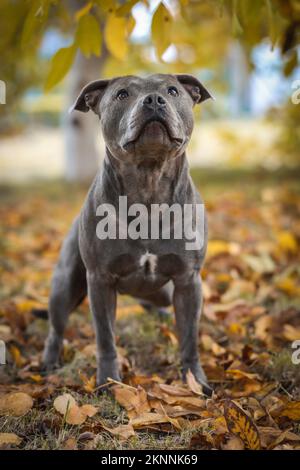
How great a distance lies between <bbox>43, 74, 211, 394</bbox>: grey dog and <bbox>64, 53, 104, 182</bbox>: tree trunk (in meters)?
5.58

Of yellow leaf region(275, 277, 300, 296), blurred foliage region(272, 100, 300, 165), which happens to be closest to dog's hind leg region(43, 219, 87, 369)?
yellow leaf region(275, 277, 300, 296)

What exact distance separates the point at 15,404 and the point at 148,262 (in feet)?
2.87

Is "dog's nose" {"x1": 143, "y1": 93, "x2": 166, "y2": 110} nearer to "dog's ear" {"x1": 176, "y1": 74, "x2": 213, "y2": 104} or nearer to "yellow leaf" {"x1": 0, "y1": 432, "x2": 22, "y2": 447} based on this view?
"dog's ear" {"x1": 176, "y1": 74, "x2": 213, "y2": 104}

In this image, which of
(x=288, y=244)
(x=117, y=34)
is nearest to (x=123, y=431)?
(x=117, y=34)

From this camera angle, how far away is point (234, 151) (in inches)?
404

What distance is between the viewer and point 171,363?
125 inches

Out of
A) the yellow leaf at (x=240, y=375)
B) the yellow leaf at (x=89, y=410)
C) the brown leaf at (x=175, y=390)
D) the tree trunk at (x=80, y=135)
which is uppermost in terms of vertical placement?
the tree trunk at (x=80, y=135)

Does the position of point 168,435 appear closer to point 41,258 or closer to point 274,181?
point 41,258

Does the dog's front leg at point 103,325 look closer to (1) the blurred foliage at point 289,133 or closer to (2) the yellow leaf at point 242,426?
(2) the yellow leaf at point 242,426

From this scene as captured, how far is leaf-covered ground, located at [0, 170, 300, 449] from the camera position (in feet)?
7.57

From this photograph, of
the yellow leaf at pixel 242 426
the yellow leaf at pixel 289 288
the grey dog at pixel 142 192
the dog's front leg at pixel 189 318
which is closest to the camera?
the yellow leaf at pixel 242 426

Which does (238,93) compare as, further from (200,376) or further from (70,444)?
(70,444)

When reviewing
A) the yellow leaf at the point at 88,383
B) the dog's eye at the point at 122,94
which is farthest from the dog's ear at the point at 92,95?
the yellow leaf at the point at 88,383

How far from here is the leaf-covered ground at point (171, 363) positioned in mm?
2309
